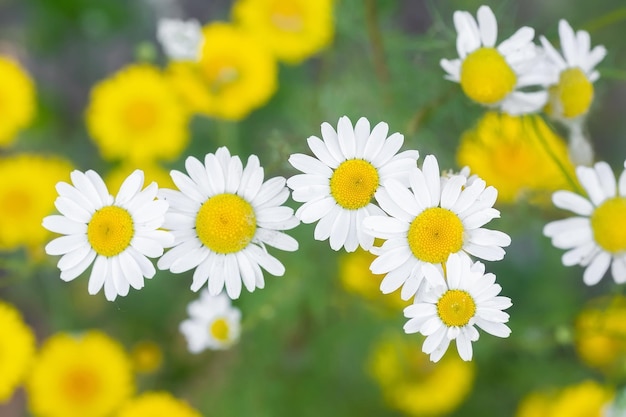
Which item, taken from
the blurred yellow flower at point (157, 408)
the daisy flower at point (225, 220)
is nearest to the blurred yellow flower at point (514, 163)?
the daisy flower at point (225, 220)

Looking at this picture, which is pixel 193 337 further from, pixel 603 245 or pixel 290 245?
pixel 603 245

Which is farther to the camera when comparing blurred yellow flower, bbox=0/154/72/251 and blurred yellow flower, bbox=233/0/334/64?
blurred yellow flower, bbox=233/0/334/64

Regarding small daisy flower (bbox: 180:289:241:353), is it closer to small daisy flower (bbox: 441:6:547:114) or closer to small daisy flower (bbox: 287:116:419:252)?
small daisy flower (bbox: 287:116:419:252)

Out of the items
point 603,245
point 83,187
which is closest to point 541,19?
point 603,245

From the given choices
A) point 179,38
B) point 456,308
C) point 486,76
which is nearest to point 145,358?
point 179,38

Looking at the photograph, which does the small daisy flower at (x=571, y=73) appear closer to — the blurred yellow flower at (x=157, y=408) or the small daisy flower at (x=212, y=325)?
the small daisy flower at (x=212, y=325)

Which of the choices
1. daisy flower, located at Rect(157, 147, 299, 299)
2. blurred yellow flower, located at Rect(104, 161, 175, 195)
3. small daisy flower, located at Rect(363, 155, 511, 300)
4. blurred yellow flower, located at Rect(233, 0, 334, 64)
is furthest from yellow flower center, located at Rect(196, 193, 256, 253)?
blurred yellow flower, located at Rect(233, 0, 334, 64)
